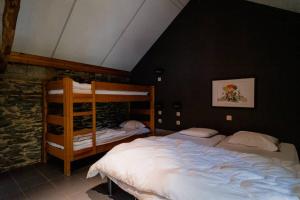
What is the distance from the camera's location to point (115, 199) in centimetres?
208

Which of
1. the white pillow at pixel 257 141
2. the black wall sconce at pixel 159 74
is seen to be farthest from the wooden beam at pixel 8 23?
the white pillow at pixel 257 141

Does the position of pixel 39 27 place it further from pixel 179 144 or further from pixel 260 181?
pixel 260 181

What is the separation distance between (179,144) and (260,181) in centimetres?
107

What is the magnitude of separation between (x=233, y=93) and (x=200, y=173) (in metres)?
2.15

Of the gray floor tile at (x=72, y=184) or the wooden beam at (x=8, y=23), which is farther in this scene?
the gray floor tile at (x=72, y=184)

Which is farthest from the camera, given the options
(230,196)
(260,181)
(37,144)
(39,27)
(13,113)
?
(37,144)

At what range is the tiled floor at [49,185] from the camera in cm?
213

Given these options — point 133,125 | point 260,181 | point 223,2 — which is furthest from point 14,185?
point 223,2

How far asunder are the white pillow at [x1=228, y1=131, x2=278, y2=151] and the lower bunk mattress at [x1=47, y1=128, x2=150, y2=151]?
1.97 meters

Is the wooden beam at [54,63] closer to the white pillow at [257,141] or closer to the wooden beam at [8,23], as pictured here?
the wooden beam at [8,23]

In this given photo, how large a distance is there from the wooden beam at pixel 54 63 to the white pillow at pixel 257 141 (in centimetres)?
304

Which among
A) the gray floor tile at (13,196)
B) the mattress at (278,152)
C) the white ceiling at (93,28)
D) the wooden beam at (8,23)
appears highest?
the white ceiling at (93,28)

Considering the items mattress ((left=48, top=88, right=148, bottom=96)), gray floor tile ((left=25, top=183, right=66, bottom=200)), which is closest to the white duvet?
gray floor tile ((left=25, top=183, right=66, bottom=200))

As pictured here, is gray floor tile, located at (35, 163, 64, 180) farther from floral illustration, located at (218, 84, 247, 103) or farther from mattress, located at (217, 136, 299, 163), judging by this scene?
floral illustration, located at (218, 84, 247, 103)
